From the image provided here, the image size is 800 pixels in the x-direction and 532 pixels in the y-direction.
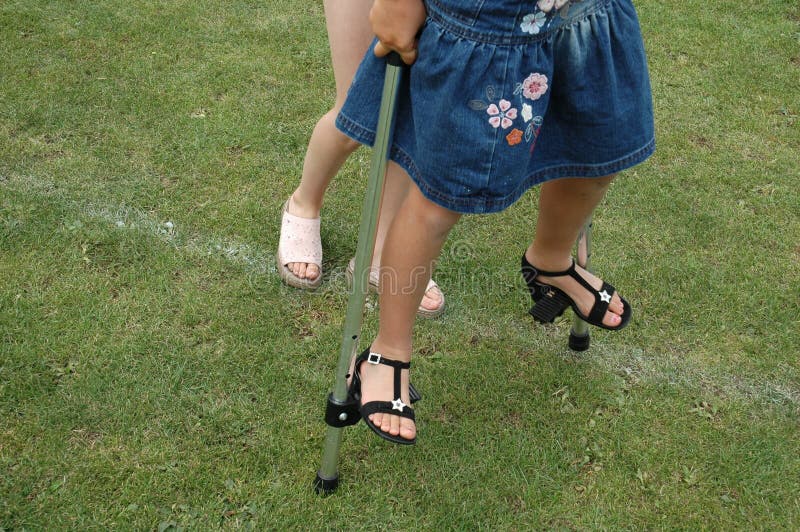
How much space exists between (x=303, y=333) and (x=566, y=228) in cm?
106

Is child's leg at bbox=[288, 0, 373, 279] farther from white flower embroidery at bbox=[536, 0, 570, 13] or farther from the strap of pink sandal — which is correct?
white flower embroidery at bbox=[536, 0, 570, 13]

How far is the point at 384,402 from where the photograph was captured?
218cm

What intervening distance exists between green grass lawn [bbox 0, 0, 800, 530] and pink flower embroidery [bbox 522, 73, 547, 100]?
1198mm

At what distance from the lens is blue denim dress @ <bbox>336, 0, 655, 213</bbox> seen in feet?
5.82

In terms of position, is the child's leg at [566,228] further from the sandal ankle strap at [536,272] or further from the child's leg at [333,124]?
the child's leg at [333,124]

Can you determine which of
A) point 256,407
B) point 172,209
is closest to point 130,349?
point 256,407

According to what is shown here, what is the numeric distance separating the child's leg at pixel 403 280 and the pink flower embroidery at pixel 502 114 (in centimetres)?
29

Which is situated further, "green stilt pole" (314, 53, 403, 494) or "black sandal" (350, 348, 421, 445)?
"black sandal" (350, 348, 421, 445)

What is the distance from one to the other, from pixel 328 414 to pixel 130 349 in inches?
36.3

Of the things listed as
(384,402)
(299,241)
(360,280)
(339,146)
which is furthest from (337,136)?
(384,402)

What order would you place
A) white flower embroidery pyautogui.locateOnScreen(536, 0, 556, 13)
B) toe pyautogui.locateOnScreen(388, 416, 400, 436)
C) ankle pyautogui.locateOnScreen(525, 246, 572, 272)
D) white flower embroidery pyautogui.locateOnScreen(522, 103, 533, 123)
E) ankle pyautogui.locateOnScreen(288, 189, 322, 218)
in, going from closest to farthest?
white flower embroidery pyautogui.locateOnScreen(536, 0, 556, 13) → white flower embroidery pyautogui.locateOnScreen(522, 103, 533, 123) → toe pyautogui.locateOnScreen(388, 416, 400, 436) → ankle pyautogui.locateOnScreen(525, 246, 572, 272) → ankle pyautogui.locateOnScreen(288, 189, 322, 218)

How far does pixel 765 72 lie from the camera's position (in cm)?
464

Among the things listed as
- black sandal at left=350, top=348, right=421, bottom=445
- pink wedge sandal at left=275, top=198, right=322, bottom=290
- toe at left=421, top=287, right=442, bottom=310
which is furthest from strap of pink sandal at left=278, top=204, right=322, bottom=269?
black sandal at left=350, top=348, right=421, bottom=445

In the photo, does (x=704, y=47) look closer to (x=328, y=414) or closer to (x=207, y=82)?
(x=207, y=82)
